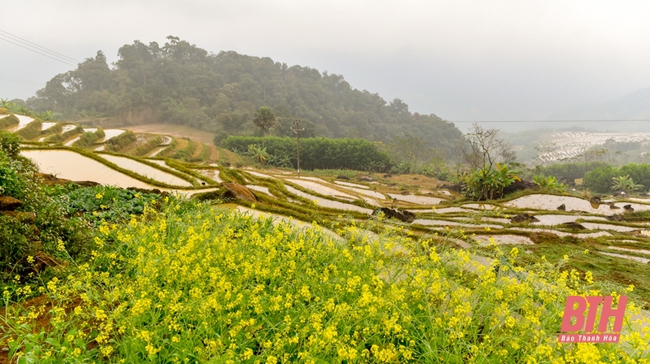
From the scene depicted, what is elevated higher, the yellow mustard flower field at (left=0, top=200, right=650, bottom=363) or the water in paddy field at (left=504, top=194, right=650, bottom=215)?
the yellow mustard flower field at (left=0, top=200, right=650, bottom=363)

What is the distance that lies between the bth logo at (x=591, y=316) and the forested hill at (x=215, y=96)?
2421 inches

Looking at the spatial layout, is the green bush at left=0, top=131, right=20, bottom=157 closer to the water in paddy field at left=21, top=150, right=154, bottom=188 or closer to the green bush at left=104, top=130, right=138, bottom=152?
the water in paddy field at left=21, top=150, right=154, bottom=188

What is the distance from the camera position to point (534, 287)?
4.00 meters

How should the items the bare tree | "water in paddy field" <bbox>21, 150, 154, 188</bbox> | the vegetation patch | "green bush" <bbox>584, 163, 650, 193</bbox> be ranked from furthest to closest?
1. "green bush" <bbox>584, 163, 650, 193</bbox>
2. the vegetation patch
3. the bare tree
4. "water in paddy field" <bbox>21, 150, 154, 188</bbox>

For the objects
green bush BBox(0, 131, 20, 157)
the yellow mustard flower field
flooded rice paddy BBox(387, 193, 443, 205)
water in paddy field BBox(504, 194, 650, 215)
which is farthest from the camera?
flooded rice paddy BBox(387, 193, 443, 205)

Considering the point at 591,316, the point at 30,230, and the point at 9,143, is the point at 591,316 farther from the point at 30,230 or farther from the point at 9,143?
the point at 9,143

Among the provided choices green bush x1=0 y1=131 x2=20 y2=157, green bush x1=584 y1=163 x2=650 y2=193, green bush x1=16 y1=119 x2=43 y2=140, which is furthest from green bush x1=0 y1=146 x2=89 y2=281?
green bush x1=584 y1=163 x2=650 y2=193

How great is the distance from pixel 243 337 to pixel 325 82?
115528mm

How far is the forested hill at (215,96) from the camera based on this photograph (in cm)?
6950

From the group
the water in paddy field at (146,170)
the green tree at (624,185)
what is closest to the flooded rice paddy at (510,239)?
the water in paddy field at (146,170)

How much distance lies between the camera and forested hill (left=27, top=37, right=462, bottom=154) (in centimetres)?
6950

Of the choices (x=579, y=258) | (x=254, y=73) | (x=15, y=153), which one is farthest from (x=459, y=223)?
(x=254, y=73)

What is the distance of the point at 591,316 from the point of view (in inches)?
126

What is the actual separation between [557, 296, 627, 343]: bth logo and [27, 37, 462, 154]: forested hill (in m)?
61.5
